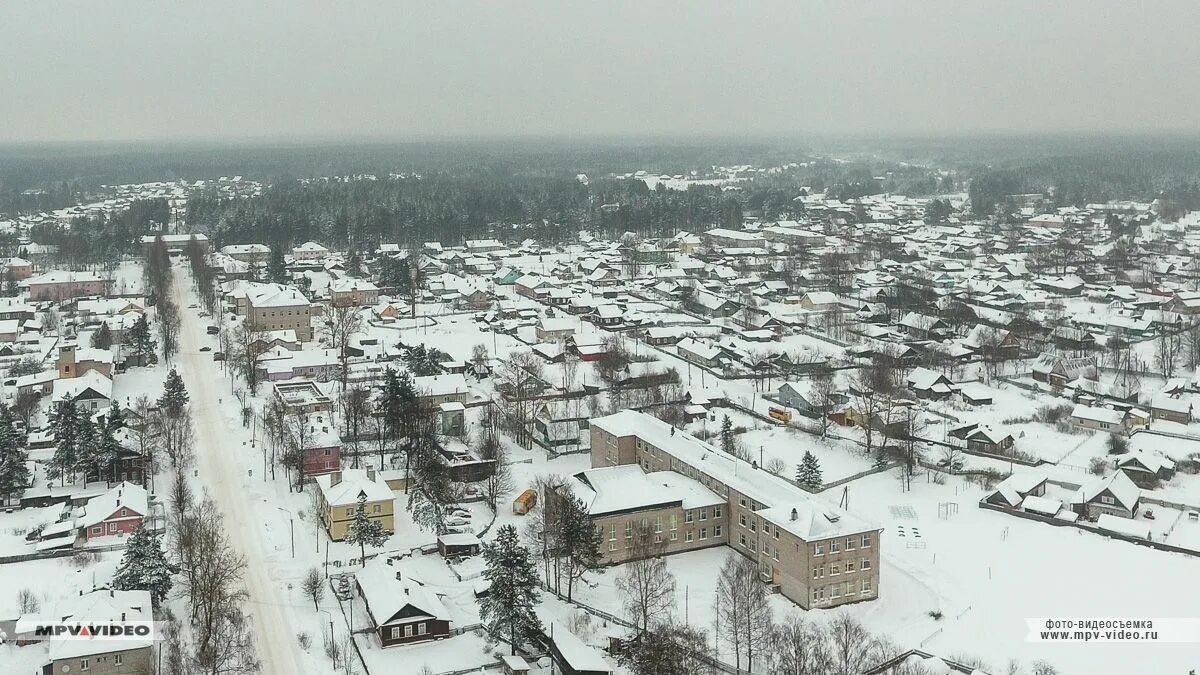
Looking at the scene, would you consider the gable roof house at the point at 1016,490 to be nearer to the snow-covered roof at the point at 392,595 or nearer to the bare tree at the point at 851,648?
the bare tree at the point at 851,648

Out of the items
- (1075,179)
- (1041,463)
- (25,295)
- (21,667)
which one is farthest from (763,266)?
(1075,179)

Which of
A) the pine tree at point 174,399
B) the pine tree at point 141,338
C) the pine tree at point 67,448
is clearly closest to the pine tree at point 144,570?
the pine tree at point 67,448

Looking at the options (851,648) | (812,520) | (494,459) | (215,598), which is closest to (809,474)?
(812,520)

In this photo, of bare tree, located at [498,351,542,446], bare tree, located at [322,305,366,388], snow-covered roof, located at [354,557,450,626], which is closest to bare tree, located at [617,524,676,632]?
snow-covered roof, located at [354,557,450,626]

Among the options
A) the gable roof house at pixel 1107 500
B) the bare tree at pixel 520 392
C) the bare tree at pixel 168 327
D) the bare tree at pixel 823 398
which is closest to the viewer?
the gable roof house at pixel 1107 500

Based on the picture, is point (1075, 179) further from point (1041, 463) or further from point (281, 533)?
point (281, 533)

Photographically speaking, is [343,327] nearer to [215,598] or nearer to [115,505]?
[115,505]
